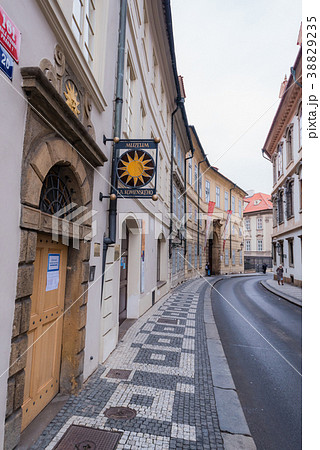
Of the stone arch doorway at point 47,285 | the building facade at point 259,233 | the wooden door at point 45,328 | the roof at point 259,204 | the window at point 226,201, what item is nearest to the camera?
the stone arch doorway at point 47,285

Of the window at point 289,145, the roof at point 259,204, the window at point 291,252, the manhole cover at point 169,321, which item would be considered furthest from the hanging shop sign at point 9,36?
the roof at point 259,204

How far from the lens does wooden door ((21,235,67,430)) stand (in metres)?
3.40

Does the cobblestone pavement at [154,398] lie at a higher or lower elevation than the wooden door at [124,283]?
lower

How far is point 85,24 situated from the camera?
15.0 feet

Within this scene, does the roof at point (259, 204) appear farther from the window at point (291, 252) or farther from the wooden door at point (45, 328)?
the wooden door at point (45, 328)

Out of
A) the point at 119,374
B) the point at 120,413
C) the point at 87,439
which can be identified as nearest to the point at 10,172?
the point at 87,439

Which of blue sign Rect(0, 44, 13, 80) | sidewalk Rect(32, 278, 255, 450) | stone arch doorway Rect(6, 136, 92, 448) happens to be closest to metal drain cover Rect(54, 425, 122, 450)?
sidewalk Rect(32, 278, 255, 450)

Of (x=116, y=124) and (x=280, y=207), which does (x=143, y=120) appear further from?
(x=280, y=207)

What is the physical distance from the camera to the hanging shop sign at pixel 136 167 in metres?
4.99

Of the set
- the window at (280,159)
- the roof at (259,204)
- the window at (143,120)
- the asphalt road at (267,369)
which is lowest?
the asphalt road at (267,369)

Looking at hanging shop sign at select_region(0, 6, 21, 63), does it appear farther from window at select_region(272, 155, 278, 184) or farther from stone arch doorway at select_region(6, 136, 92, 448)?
window at select_region(272, 155, 278, 184)

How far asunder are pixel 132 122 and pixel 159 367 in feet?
19.6

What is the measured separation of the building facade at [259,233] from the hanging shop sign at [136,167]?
51.0m

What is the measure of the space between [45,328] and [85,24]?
15.1 feet
